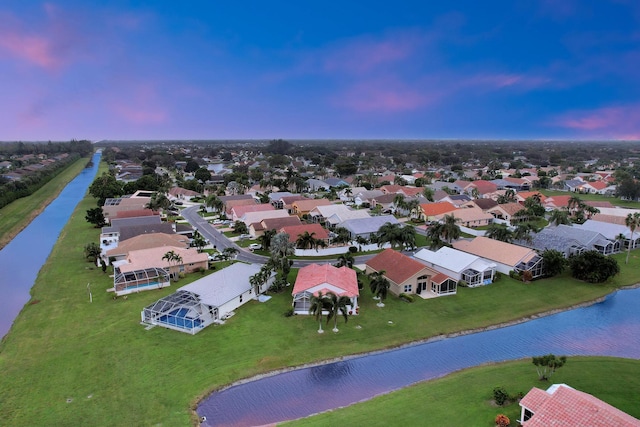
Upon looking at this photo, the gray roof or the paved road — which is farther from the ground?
the gray roof

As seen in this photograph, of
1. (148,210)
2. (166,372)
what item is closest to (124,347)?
(166,372)

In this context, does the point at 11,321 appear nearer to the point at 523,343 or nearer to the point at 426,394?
the point at 426,394

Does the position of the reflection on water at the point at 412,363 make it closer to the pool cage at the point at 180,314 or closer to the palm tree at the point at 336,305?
the palm tree at the point at 336,305

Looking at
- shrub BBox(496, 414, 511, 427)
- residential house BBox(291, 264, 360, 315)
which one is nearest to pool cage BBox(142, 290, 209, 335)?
residential house BBox(291, 264, 360, 315)

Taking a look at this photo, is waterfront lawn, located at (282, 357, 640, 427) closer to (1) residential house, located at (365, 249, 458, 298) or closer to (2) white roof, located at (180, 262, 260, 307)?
(1) residential house, located at (365, 249, 458, 298)

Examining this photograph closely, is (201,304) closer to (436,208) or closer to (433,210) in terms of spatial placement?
(433,210)

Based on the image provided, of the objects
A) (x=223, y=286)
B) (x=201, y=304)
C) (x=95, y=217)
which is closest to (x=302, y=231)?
(x=223, y=286)
